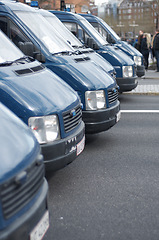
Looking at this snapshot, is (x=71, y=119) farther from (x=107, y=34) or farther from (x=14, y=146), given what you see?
(x=107, y=34)

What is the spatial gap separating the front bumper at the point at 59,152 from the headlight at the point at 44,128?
0.07m

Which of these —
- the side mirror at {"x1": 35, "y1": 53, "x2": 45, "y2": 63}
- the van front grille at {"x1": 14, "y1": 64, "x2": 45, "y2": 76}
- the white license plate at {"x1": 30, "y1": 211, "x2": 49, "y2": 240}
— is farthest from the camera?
the side mirror at {"x1": 35, "y1": 53, "x2": 45, "y2": 63}

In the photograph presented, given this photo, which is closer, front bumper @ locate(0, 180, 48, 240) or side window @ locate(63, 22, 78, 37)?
front bumper @ locate(0, 180, 48, 240)

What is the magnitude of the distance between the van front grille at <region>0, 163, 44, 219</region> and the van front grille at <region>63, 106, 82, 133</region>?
1733 millimetres

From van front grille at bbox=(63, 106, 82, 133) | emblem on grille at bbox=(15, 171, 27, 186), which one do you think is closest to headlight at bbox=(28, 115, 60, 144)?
van front grille at bbox=(63, 106, 82, 133)

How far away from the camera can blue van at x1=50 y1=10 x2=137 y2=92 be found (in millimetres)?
11539

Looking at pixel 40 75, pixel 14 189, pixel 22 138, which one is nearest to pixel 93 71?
pixel 40 75

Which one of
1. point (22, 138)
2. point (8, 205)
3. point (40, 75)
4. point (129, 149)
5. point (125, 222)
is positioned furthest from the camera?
point (129, 149)

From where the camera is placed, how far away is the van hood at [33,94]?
448 centimetres

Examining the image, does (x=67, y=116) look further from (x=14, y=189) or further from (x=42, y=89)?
(x=14, y=189)

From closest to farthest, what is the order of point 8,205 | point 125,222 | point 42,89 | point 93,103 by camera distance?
point 8,205 < point 125,222 < point 42,89 < point 93,103

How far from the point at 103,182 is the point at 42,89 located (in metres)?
1.50

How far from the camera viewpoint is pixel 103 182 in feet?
18.0

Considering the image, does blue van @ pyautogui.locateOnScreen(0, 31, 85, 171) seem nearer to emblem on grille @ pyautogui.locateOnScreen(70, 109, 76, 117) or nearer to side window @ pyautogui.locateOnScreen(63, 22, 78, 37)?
emblem on grille @ pyautogui.locateOnScreen(70, 109, 76, 117)
